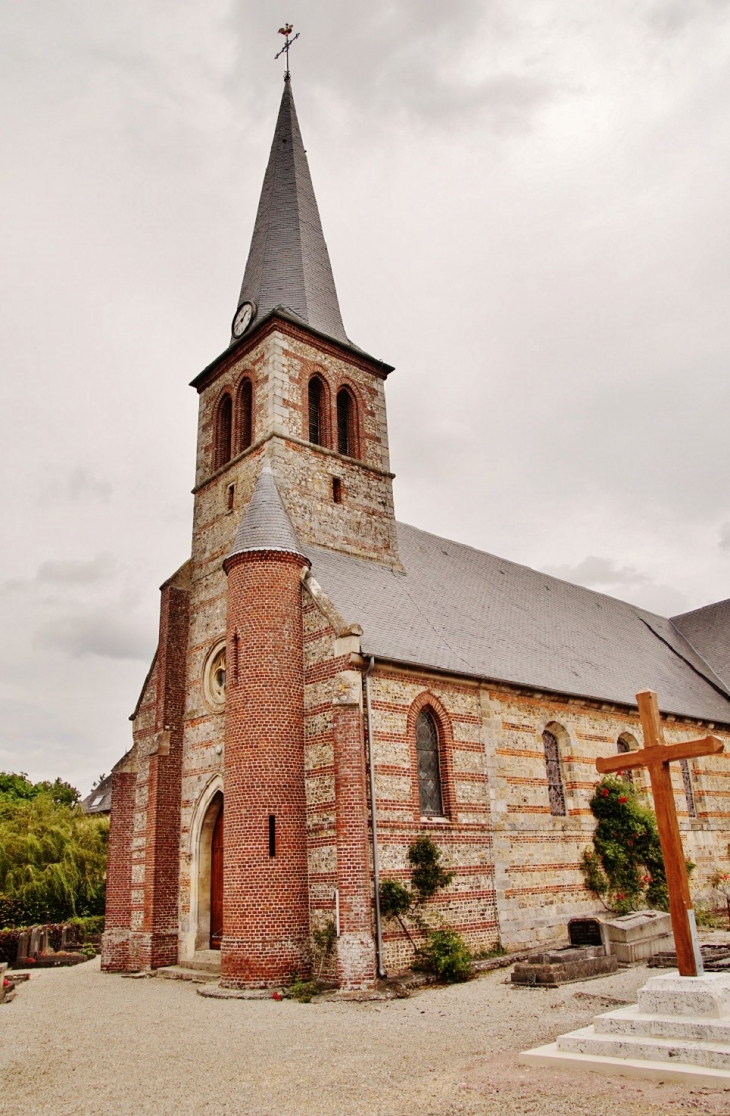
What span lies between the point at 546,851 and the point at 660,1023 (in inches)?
413

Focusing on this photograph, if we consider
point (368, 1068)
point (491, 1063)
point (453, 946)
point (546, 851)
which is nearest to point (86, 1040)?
point (368, 1068)

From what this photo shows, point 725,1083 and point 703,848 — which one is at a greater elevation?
point 703,848

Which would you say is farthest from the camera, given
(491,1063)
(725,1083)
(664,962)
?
(664,962)

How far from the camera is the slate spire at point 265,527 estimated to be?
1623cm

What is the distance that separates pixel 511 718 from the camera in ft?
57.8

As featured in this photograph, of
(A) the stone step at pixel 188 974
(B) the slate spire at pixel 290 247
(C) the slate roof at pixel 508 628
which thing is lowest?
(A) the stone step at pixel 188 974

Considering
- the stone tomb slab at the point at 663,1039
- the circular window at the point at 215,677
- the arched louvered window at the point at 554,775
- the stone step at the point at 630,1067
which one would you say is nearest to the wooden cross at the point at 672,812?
the stone tomb slab at the point at 663,1039

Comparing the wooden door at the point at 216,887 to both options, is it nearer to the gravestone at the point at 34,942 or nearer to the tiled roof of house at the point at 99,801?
the gravestone at the point at 34,942

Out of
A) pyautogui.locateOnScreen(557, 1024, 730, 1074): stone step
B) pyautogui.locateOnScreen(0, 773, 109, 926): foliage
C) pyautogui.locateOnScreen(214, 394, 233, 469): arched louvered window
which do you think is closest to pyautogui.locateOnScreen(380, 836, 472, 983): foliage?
pyautogui.locateOnScreen(557, 1024, 730, 1074): stone step

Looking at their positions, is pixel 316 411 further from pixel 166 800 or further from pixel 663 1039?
pixel 663 1039

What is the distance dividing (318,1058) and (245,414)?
608 inches

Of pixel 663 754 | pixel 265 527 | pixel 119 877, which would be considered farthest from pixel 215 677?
pixel 663 754

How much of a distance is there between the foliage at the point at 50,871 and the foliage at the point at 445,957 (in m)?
13.3

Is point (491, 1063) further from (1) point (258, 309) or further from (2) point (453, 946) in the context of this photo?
(1) point (258, 309)
